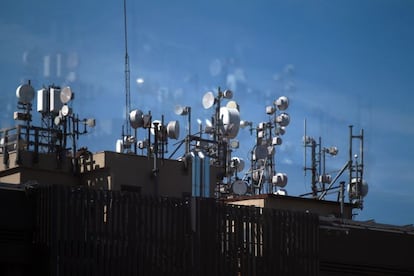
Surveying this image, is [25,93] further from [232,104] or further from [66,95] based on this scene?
[232,104]

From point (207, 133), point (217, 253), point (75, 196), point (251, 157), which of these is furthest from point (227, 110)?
point (75, 196)

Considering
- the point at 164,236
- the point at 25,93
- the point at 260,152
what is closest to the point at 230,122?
the point at 260,152

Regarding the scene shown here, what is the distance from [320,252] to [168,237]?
583 centimetres

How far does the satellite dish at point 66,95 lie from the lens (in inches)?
1417

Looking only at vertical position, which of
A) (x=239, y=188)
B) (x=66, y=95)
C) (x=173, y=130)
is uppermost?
(x=66, y=95)

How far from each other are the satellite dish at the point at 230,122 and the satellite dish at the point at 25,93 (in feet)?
28.7

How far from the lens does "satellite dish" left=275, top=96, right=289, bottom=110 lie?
47.9m

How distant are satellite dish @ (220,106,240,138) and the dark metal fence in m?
13.3

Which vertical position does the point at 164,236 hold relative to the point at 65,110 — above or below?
below

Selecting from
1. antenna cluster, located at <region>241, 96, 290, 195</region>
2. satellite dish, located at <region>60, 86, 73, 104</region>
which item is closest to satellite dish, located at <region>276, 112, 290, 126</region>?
antenna cluster, located at <region>241, 96, 290, 195</region>

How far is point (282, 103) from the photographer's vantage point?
47938 millimetres

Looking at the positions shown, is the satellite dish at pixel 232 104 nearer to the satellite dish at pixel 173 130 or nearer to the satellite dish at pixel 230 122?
the satellite dish at pixel 230 122

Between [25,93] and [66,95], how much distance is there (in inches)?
72.4

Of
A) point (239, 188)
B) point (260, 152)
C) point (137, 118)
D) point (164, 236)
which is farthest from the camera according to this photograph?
point (260, 152)
